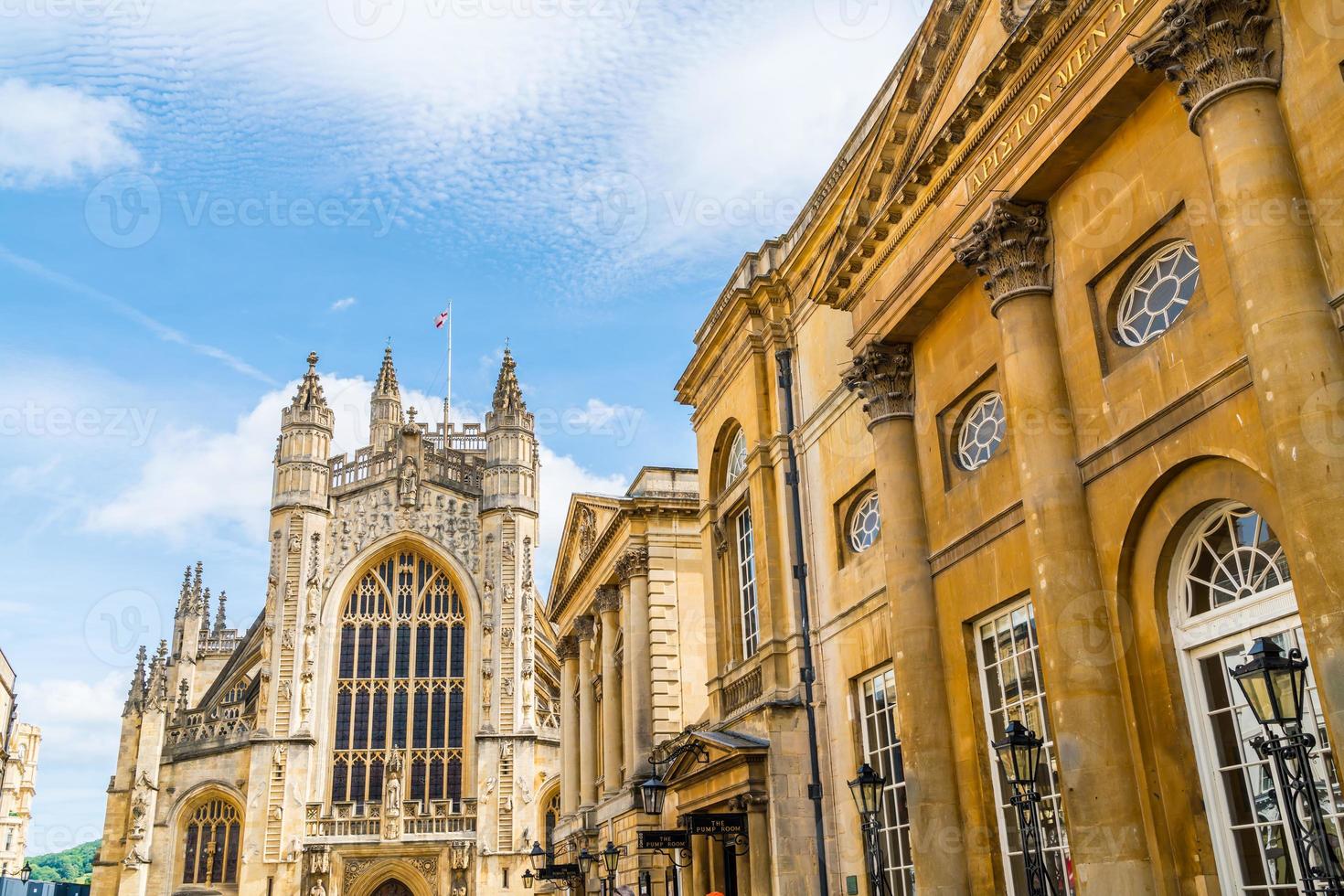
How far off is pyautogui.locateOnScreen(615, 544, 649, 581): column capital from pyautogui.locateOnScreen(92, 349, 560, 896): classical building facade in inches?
913

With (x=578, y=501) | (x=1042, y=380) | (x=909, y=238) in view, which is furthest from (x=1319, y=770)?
(x=578, y=501)

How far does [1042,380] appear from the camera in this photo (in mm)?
12078

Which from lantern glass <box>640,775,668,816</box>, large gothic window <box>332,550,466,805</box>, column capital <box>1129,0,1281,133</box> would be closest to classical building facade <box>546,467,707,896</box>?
lantern glass <box>640,775,668,816</box>

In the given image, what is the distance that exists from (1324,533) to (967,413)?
6.53 m

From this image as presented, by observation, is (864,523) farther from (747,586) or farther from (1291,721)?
(1291,721)

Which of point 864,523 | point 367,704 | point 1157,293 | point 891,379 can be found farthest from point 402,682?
point 1157,293

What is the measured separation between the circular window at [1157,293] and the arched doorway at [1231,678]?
1879mm

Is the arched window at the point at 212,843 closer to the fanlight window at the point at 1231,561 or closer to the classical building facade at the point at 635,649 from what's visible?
the classical building facade at the point at 635,649

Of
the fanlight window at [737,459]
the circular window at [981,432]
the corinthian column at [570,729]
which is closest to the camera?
the circular window at [981,432]

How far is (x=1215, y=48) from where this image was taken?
9688mm

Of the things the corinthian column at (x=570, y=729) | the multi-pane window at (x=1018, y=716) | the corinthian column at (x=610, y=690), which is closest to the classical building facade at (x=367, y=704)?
the corinthian column at (x=570, y=729)

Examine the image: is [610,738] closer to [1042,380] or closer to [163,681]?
[1042,380]

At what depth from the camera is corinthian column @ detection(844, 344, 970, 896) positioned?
44.8 feet

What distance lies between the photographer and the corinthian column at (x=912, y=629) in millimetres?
13664
